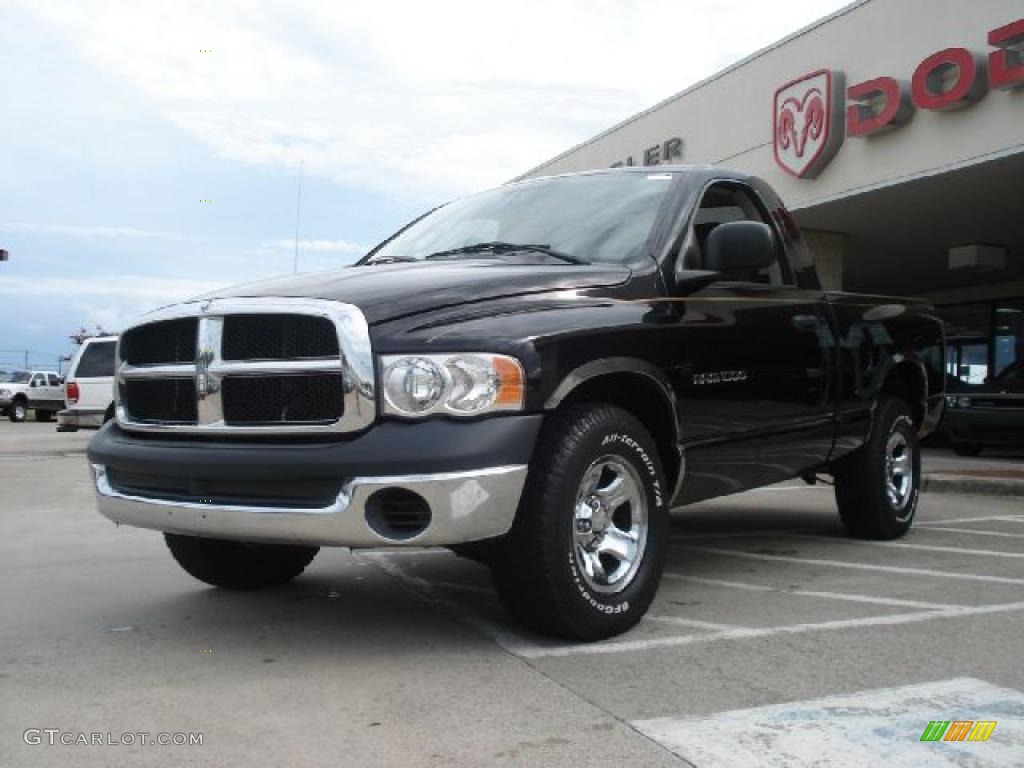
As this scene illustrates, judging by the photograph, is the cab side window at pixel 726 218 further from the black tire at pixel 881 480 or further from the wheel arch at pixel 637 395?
the black tire at pixel 881 480

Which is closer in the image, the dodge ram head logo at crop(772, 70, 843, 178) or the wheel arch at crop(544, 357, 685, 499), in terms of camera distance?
the wheel arch at crop(544, 357, 685, 499)

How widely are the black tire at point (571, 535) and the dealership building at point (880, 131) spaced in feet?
30.5

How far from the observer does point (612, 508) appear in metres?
4.02

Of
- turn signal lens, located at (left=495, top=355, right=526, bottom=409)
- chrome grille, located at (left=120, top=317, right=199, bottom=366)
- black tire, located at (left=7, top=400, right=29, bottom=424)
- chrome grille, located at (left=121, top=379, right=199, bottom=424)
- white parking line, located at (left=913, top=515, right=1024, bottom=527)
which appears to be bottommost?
black tire, located at (left=7, top=400, right=29, bottom=424)

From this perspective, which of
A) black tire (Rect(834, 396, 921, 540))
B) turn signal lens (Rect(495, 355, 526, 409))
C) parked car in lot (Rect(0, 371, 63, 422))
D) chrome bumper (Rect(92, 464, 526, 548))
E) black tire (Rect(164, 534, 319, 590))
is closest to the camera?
chrome bumper (Rect(92, 464, 526, 548))

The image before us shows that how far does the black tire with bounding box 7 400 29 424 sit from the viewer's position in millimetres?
32684

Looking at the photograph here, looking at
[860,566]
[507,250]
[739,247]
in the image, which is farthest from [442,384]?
[860,566]

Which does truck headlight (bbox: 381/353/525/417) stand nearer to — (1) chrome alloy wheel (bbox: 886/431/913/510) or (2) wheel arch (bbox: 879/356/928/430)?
(2) wheel arch (bbox: 879/356/928/430)

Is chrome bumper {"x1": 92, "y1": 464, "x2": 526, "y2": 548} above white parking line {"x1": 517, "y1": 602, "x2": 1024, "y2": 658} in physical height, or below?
above

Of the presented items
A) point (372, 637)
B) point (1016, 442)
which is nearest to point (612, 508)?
point (372, 637)

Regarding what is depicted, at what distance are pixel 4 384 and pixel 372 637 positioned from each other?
3246 centimetres

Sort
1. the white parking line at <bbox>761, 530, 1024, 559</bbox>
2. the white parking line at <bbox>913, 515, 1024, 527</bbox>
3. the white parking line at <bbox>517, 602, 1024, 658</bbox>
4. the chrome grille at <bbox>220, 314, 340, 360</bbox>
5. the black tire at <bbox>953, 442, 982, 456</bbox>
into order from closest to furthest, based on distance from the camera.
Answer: the chrome grille at <bbox>220, 314, 340, 360</bbox> → the white parking line at <bbox>517, 602, 1024, 658</bbox> → the white parking line at <bbox>761, 530, 1024, 559</bbox> → the white parking line at <bbox>913, 515, 1024, 527</bbox> → the black tire at <bbox>953, 442, 982, 456</bbox>

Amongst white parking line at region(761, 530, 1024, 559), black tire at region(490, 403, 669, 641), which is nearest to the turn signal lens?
black tire at region(490, 403, 669, 641)

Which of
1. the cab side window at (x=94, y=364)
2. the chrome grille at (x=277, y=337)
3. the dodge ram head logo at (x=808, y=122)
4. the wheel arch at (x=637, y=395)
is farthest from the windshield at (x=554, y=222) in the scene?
the cab side window at (x=94, y=364)
